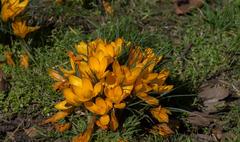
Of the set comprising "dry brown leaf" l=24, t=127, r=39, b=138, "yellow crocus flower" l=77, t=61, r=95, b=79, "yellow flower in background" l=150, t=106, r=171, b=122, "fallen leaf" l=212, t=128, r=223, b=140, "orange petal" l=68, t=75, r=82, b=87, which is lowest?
"fallen leaf" l=212, t=128, r=223, b=140

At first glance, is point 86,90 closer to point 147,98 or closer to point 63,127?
point 147,98

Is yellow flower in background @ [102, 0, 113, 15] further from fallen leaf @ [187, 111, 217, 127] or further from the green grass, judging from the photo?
fallen leaf @ [187, 111, 217, 127]

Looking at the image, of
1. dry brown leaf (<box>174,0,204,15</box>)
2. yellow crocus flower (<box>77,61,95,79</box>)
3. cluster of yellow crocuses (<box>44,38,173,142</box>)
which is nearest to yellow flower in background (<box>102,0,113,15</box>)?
dry brown leaf (<box>174,0,204,15</box>)

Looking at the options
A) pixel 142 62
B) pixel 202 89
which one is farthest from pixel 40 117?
pixel 202 89

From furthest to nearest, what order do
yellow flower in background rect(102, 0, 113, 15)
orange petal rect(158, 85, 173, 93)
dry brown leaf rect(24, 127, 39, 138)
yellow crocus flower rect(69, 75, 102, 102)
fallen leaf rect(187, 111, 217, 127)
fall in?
yellow flower in background rect(102, 0, 113, 15) < fallen leaf rect(187, 111, 217, 127) < dry brown leaf rect(24, 127, 39, 138) < orange petal rect(158, 85, 173, 93) < yellow crocus flower rect(69, 75, 102, 102)

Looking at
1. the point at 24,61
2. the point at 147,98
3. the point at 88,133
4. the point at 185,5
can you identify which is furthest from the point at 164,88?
the point at 185,5

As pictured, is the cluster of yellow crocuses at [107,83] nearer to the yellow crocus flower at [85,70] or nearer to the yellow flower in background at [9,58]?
the yellow crocus flower at [85,70]

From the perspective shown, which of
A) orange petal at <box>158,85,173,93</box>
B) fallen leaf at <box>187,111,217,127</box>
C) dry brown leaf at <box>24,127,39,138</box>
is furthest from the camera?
fallen leaf at <box>187,111,217,127</box>
